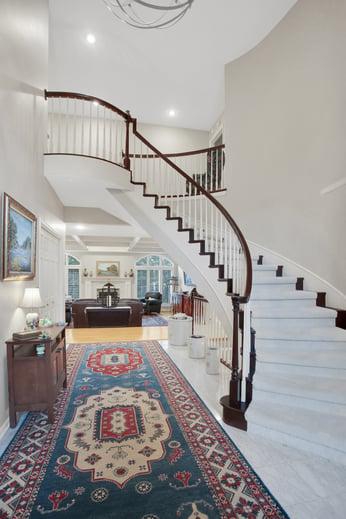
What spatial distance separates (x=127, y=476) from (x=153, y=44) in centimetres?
670

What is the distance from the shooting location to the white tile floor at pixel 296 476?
1.75 metres

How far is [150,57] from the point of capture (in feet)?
19.1

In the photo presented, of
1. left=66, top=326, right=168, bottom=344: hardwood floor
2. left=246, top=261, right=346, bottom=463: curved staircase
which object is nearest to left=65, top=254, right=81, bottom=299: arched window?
left=66, top=326, right=168, bottom=344: hardwood floor

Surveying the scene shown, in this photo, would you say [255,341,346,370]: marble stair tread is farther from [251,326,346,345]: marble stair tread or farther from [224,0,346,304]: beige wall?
[224,0,346,304]: beige wall

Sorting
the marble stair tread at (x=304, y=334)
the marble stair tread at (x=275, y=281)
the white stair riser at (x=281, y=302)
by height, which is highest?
the marble stair tread at (x=275, y=281)

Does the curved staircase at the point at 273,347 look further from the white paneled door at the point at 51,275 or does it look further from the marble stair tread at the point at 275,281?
the white paneled door at the point at 51,275

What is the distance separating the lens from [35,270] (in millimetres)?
3666

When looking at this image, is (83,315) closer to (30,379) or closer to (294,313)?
(30,379)

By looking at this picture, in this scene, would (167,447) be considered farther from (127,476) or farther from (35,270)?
(35,270)

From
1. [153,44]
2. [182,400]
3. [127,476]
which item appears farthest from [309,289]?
[153,44]

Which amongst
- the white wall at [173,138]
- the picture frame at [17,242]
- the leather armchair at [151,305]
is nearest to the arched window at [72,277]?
the leather armchair at [151,305]

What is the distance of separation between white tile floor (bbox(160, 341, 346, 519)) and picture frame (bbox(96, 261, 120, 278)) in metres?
11.5

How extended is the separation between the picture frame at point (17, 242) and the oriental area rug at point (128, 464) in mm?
1529

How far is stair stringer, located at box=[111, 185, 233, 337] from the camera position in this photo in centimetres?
438
